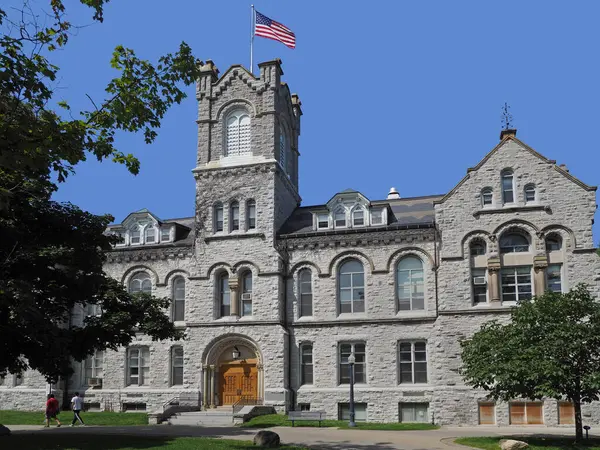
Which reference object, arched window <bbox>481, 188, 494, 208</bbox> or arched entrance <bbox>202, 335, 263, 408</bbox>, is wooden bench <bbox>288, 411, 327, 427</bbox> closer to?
arched entrance <bbox>202, 335, 263, 408</bbox>

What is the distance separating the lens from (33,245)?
70.4 ft

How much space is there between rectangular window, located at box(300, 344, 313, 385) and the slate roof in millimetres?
5988

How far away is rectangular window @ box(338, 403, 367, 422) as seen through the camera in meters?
33.8

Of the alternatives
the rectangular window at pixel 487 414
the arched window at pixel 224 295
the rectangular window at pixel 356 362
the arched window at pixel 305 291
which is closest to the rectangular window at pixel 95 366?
the arched window at pixel 224 295

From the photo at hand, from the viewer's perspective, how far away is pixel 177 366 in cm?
3728

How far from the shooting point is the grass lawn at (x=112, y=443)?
2014 cm

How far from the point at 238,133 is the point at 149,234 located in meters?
7.82

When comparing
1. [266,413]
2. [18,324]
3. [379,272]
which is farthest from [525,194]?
[18,324]

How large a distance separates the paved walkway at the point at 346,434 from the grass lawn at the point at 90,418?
215cm

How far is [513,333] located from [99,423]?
19.3m

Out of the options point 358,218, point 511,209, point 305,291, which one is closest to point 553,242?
point 511,209

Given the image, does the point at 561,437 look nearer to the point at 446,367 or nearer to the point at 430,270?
the point at 446,367

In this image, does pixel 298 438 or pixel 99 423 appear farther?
pixel 99 423

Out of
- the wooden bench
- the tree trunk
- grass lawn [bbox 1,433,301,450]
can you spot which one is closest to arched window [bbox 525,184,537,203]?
the tree trunk
